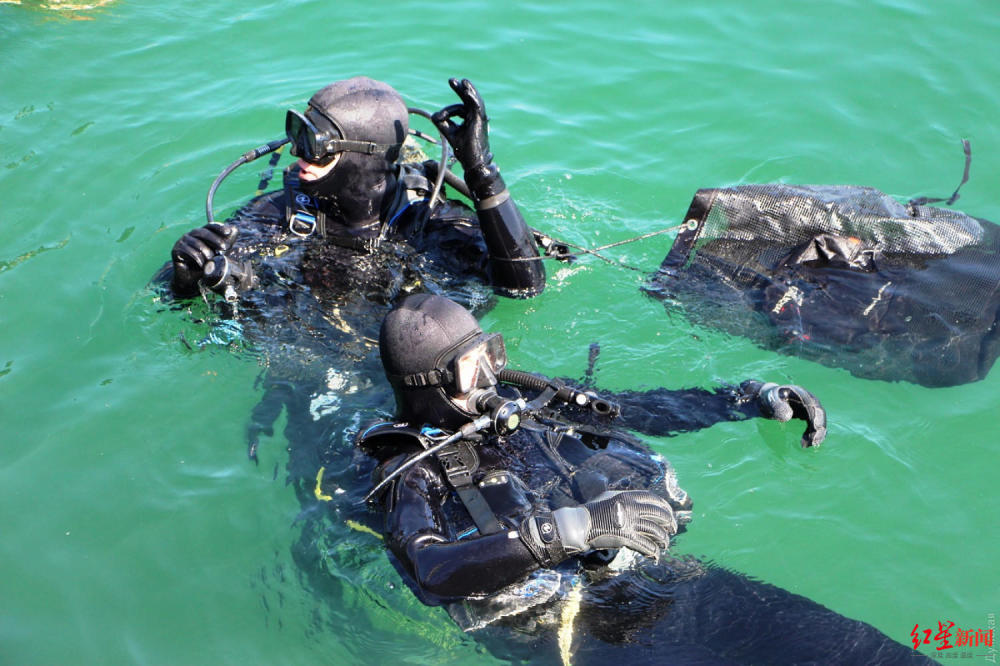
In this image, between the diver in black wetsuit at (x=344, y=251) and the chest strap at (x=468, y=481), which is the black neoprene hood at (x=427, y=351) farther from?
the diver in black wetsuit at (x=344, y=251)

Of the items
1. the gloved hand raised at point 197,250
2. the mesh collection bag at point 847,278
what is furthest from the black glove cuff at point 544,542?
the gloved hand raised at point 197,250

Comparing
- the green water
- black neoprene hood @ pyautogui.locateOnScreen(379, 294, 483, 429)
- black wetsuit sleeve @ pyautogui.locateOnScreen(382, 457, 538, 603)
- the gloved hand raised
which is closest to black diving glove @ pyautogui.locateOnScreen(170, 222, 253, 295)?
the gloved hand raised

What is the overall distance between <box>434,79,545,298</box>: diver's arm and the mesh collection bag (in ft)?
2.97

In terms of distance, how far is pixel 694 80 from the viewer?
7289 mm

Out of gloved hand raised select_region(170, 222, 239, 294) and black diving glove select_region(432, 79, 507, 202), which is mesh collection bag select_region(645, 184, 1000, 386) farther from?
gloved hand raised select_region(170, 222, 239, 294)

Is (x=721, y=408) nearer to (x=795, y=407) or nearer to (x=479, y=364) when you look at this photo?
(x=795, y=407)

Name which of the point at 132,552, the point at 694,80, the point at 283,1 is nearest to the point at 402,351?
the point at 132,552

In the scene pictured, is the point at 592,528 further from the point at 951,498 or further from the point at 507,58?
the point at 507,58

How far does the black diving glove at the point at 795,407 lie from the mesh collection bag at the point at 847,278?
0.89 meters

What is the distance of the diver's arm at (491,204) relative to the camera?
4527 mm

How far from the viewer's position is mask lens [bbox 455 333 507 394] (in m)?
3.26

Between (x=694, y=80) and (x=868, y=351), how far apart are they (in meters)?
3.57

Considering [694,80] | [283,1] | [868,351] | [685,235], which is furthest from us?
[283,1]

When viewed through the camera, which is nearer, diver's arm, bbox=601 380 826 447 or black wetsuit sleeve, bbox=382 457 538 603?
black wetsuit sleeve, bbox=382 457 538 603
